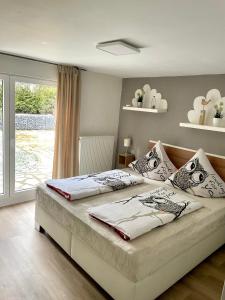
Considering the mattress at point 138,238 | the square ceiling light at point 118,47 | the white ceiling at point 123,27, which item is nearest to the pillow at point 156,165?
the mattress at point 138,238

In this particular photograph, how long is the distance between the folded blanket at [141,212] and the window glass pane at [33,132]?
6.42ft

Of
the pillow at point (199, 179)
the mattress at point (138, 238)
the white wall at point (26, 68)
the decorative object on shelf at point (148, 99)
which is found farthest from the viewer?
the decorative object on shelf at point (148, 99)

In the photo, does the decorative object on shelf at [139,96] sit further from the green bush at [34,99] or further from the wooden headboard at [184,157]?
the green bush at [34,99]

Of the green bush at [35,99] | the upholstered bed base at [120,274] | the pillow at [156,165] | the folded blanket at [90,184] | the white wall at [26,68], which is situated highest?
the white wall at [26,68]

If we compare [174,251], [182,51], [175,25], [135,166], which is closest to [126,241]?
[174,251]

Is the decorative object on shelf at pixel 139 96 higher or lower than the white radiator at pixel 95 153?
higher

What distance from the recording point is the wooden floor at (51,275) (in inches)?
83.2

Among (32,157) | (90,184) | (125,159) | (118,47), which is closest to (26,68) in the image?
(32,157)

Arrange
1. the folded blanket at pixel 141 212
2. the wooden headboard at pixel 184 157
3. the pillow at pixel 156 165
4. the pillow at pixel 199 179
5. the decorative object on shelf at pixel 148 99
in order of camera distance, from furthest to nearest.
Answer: the decorative object on shelf at pixel 148 99
the pillow at pixel 156 165
the wooden headboard at pixel 184 157
the pillow at pixel 199 179
the folded blanket at pixel 141 212

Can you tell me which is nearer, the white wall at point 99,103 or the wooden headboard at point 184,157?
the wooden headboard at point 184,157

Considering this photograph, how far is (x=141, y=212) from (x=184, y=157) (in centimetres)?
181

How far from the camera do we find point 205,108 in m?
3.59

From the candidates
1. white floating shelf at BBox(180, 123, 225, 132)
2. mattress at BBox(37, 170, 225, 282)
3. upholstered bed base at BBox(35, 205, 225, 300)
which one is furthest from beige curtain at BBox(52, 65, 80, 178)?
white floating shelf at BBox(180, 123, 225, 132)

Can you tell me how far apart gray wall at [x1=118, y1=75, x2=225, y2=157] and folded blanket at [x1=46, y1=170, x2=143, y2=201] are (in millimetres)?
1142
